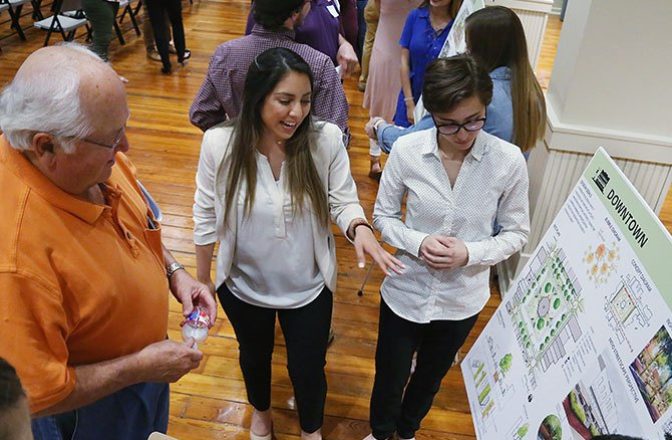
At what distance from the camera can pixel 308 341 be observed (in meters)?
2.01

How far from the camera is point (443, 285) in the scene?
6.02 ft

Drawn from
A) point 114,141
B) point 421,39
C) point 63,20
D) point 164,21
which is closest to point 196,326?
point 114,141

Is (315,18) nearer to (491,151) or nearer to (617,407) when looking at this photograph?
(491,151)

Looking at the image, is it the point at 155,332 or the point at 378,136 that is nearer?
the point at 155,332

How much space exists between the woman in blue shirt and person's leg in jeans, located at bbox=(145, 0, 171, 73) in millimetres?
4299

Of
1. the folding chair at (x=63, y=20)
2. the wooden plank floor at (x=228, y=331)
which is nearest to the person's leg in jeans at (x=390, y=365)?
the wooden plank floor at (x=228, y=331)

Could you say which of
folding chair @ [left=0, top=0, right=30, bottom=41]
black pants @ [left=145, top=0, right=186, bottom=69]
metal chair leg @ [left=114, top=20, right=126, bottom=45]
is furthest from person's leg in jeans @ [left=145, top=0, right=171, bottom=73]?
folding chair @ [left=0, top=0, right=30, bottom=41]

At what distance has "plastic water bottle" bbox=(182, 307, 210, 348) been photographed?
5.37 feet

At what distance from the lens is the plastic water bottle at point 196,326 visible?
164cm

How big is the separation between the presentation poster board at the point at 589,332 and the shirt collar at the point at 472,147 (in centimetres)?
32

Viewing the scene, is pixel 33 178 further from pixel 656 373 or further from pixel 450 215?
pixel 656 373

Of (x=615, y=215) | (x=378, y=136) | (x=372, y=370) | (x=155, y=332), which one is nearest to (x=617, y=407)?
(x=615, y=215)

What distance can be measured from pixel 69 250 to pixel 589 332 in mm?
1107

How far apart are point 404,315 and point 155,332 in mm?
803
